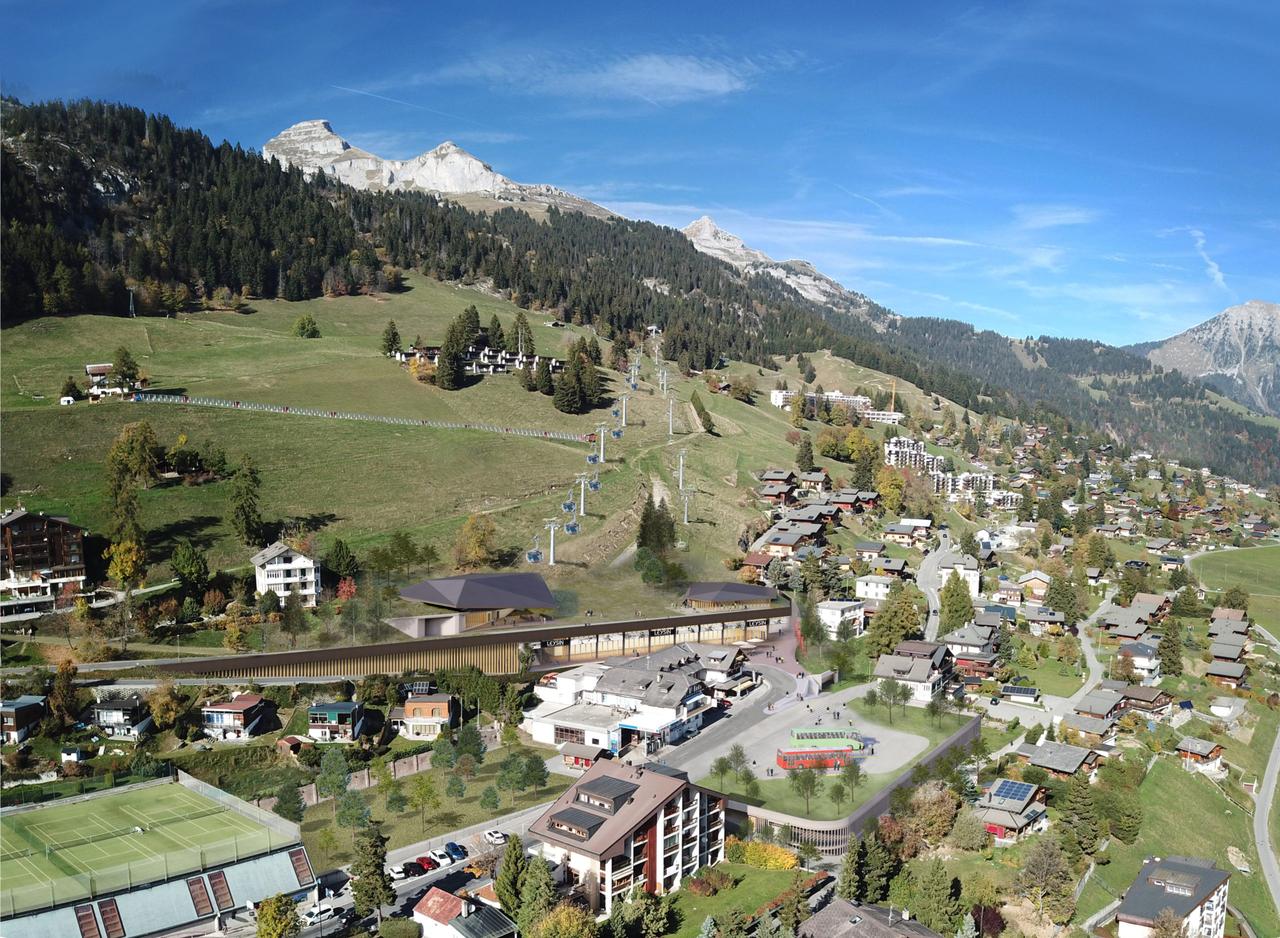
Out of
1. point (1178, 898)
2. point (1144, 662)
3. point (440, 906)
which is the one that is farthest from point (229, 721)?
point (1144, 662)

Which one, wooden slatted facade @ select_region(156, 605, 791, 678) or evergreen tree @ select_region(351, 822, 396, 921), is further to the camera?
wooden slatted facade @ select_region(156, 605, 791, 678)

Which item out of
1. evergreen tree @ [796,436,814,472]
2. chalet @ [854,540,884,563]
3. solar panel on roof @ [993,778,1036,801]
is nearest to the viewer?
solar panel on roof @ [993,778,1036,801]

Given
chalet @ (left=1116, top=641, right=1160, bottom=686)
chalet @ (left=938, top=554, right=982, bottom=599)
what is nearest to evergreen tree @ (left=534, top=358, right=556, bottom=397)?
chalet @ (left=938, top=554, right=982, bottom=599)

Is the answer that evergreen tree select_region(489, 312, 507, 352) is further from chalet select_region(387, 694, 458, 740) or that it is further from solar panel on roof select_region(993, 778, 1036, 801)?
solar panel on roof select_region(993, 778, 1036, 801)

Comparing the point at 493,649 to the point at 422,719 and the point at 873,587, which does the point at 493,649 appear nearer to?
the point at 422,719

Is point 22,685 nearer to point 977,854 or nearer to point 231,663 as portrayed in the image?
point 231,663

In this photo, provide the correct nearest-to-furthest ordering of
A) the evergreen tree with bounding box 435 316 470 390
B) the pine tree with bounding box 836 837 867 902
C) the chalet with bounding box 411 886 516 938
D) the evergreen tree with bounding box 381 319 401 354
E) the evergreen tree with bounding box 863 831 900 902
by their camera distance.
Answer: the chalet with bounding box 411 886 516 938 < the pine tree with bounding box 836 837 867 902 < the evergreen tree with bounding box 863 831 900 902 < the evergreen tree with bounding box 435 316 470 390 < the evergreen tree with bounding box 381 319 401 354
